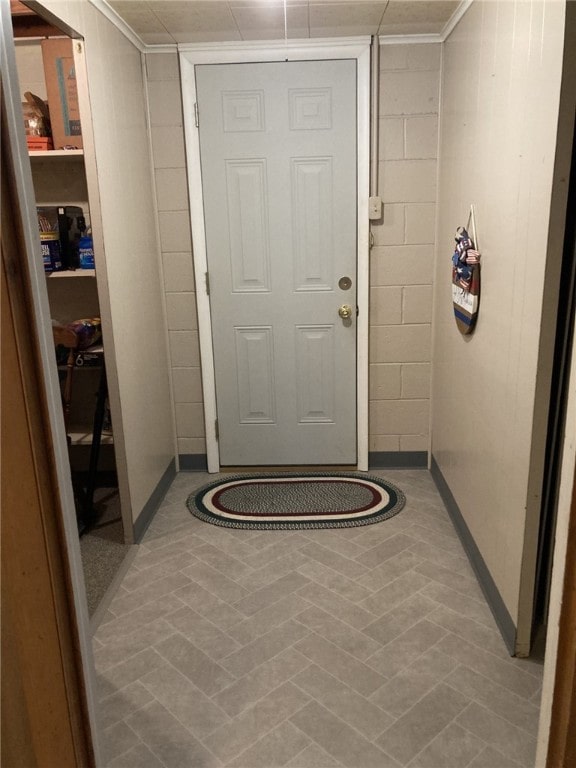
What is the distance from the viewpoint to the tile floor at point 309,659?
178cm

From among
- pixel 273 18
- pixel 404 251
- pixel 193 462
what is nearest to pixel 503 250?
pixel 404 251

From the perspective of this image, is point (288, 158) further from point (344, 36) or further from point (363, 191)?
point (344, 36)

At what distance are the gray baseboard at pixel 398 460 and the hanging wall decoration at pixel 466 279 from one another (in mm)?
1131

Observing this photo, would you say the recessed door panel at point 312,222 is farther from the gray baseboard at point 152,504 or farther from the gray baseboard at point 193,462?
the gray baseboard at point 152,504

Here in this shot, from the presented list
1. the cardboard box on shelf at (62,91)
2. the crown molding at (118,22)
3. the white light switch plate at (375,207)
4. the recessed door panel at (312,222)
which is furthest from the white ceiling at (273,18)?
the white light switch plate at (375,207)

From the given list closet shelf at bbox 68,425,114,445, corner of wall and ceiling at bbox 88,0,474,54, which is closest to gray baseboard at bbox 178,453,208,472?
closet shelf at bbox 68,425,114,445

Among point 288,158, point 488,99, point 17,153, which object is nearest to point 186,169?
point 288,158

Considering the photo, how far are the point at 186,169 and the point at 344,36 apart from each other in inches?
42.0

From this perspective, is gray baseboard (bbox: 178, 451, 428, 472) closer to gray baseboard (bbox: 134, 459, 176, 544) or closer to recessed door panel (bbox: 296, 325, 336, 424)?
recessed door panel (bbox: 296, 325, 336, 424)

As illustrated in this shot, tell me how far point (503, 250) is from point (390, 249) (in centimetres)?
127

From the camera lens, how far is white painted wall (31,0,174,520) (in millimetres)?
2555

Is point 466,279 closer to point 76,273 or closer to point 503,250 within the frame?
point 503,250

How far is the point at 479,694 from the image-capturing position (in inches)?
76.5

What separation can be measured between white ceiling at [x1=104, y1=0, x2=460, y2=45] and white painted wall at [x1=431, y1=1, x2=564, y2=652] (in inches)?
9.7
